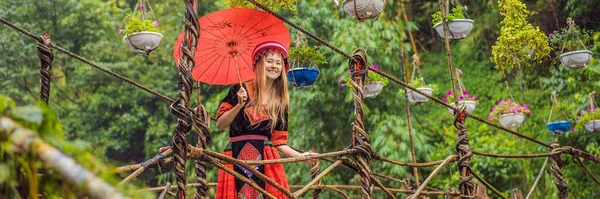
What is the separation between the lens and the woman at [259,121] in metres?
3.31

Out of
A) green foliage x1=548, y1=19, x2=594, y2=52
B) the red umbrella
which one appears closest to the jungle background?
green foliage x1=548, y1=19, x2=594, y2=52

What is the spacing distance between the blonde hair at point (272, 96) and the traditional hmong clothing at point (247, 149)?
0.09 ft

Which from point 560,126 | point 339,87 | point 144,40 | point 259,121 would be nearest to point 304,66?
point 144,40

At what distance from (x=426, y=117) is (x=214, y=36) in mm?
7997

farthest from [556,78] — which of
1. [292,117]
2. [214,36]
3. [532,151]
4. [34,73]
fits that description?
[34,73]

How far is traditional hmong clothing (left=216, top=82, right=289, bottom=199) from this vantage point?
10.8 ft

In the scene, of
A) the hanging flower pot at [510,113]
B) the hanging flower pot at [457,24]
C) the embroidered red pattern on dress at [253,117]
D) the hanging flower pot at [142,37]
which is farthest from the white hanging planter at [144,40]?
the hanging flower pot at [510,113]

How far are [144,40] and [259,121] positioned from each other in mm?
2183

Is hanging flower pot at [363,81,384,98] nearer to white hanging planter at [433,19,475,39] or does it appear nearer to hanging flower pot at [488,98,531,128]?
white hanging planter at [433,19,475,39]

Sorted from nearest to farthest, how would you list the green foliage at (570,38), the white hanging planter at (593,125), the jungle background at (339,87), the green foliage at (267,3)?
the green foliage at (267,3)
the green foliage at (570,38)
the white hanging planter at (593,125)
the jungle background at (339,87)

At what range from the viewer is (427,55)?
12.7 metres

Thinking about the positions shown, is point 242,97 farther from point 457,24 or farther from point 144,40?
point 457,24

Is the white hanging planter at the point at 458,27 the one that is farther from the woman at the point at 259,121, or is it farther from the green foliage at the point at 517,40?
the woman at the point at 259,121

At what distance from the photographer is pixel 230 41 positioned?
3.71 meters
